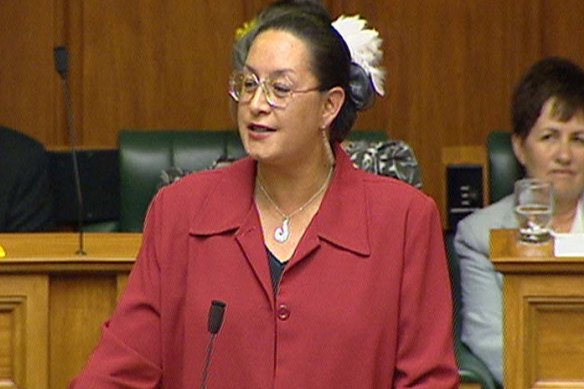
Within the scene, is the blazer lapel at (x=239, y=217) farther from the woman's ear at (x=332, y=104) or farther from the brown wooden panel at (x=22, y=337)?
the brown wooden panel at (x=22, y=337)

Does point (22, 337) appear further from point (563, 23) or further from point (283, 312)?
point (563, 23)

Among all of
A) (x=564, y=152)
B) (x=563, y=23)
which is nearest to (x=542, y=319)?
(x=564, y=152)

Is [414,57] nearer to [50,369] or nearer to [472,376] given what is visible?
[472,376]

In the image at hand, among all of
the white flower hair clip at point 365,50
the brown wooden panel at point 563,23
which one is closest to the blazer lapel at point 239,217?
the white flower hair clip at point 365,50

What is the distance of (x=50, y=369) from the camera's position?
13.8 ft

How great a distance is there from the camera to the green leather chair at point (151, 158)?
204 inches

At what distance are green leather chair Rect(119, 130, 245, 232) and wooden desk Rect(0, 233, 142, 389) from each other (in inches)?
33.6

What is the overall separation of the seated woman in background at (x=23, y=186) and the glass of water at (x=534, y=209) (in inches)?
62.2

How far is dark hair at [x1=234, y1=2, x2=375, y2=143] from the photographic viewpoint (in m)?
3.28

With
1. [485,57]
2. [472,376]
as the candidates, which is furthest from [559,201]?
[485,57]

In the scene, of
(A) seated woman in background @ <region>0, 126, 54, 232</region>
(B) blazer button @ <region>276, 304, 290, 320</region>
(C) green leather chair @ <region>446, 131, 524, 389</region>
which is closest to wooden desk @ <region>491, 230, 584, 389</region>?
(C) green leather chair @ <region>446, 131, 524, 389</region>

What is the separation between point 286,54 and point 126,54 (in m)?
2.96

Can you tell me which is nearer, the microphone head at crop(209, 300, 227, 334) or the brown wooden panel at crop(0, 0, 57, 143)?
the microphone head at crop(209, 300, 227, 334)

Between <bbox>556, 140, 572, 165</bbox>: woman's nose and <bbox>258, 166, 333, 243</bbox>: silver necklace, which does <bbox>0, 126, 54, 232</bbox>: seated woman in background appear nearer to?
<bbox>556, 140, 572, 165</bbox>: woman's nose
